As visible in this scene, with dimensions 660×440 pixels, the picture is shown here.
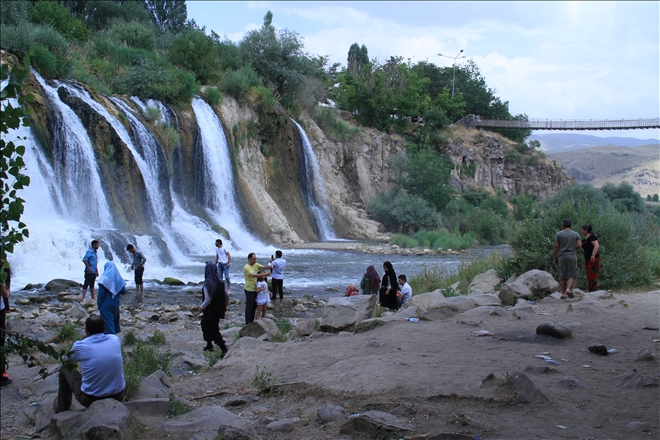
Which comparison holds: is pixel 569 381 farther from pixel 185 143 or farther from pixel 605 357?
pixel 185 143

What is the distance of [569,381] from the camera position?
555 cm

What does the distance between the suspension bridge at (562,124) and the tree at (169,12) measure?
30789 millimetres

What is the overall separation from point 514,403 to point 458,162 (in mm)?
51647

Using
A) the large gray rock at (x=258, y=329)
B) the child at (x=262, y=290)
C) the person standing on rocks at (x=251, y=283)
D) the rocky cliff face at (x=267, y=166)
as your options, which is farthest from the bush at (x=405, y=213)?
the large gray rock at (x=258, y=329)

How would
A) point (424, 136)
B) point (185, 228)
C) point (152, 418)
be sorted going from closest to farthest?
1. point (152, 418)
2. point (185, 228)
3. point (424, 136)

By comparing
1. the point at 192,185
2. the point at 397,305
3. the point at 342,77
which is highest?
the point at 342,77

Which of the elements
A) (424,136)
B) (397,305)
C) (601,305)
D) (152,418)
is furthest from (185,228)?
(424,136)

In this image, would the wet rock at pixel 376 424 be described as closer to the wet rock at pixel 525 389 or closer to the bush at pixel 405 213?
the wet rock at pixel 525 389

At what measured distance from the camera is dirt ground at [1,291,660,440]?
4785mm

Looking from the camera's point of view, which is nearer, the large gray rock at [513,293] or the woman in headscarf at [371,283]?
the large gray rock at [513,293]

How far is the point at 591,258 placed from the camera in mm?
11492

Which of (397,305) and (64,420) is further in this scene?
(397,305)

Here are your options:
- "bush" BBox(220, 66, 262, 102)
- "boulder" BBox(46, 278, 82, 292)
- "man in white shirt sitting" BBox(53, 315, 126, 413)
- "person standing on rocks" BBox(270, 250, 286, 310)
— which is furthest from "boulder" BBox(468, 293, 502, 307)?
"bush" BBox(220, 66, 262, 102)

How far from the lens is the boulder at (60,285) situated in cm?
1547
